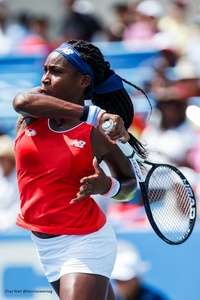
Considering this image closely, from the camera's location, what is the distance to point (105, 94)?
4.44 meters

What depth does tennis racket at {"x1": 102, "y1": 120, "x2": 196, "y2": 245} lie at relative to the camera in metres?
4.30

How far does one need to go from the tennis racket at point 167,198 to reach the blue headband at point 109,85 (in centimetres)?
37

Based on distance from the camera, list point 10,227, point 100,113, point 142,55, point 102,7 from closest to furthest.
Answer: point 100,113 → point 10,227 → point 142,55 → point 102,7

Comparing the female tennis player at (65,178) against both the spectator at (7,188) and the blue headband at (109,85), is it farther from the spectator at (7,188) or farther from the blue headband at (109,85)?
the spectator at (7,188)

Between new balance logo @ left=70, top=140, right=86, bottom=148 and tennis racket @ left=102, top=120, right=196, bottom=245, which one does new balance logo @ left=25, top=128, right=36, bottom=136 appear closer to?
new balance logo @ left=70, top=140, right=86, bottom=148

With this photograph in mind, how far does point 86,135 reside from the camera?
13.6ft


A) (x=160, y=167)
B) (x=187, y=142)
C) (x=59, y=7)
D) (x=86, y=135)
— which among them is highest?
(x=86, y=135)

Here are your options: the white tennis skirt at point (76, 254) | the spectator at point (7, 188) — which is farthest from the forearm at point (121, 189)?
the spectator at point (7, 188)

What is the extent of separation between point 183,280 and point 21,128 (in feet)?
7.38

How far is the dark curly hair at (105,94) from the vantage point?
4289 millimetres

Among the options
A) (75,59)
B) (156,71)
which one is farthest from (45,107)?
(156,71)

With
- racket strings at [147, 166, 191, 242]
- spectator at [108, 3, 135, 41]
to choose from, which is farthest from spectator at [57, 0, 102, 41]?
racket strings at [147, 166, 191, 242]

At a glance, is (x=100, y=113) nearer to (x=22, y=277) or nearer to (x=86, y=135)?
(x=86, y=135)

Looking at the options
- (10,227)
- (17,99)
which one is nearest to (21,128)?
(17,99)
